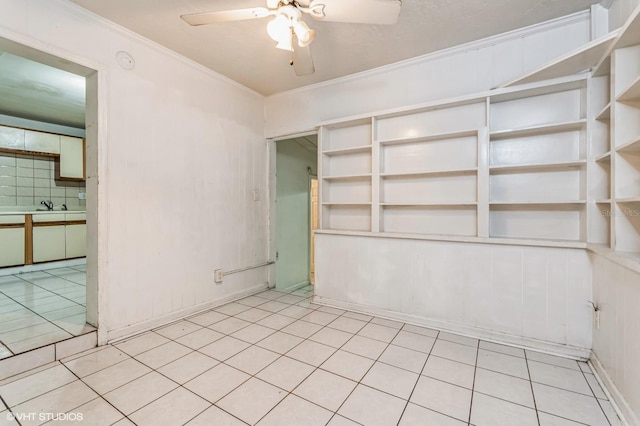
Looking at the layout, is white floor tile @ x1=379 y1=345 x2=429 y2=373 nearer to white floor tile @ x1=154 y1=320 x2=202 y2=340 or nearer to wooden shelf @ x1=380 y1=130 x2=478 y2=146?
white floor tile @ x1=154 y1=320 x2=202 y2=340

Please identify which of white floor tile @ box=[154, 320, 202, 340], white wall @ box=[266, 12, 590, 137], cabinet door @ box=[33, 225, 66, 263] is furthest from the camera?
cabinet door @ box=[33, 225, 66, 263]

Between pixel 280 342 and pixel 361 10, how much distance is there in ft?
7.95

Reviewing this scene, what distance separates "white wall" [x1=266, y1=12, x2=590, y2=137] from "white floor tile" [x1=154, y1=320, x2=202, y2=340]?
8.26 feet

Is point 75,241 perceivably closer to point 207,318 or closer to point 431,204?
Answer: point 207,318

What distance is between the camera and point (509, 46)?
7.91 feet

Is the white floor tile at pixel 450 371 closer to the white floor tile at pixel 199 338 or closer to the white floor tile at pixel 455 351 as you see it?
the white floor tile at pixel 455 351

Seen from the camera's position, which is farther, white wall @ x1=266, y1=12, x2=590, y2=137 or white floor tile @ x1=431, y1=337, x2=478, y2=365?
white wall @ x1=266, y1=12, x2=590, y2=137

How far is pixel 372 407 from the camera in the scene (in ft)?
4.99

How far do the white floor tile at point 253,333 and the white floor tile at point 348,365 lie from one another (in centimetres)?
68

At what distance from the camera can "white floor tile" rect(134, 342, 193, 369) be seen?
1.97m

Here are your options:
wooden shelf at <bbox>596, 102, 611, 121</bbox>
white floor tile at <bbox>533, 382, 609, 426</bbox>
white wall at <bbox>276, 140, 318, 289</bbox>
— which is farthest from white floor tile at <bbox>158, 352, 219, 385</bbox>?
wooden shelf at <bbox>596, 102, 611, 121</bbox>

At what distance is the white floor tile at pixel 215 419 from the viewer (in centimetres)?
140

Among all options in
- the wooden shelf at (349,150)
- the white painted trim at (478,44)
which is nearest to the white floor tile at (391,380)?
the wooden shelf at (349,150)

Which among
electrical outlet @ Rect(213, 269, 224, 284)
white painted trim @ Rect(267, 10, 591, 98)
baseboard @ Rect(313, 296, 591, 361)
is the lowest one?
baseboard @ Rect(313, 296, 591, 361)
